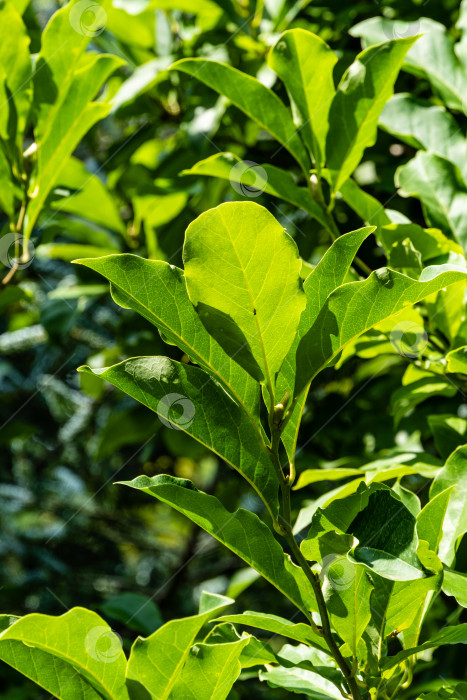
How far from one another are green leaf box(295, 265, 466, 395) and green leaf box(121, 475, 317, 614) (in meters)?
0.13

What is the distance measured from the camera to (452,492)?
0.78m

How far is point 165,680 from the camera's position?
0.64m

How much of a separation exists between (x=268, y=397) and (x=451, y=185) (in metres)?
0.55

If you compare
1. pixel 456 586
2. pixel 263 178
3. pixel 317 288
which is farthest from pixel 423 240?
pixel 456 586

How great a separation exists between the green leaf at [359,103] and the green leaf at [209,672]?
605 millimetres

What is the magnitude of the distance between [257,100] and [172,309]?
47cm

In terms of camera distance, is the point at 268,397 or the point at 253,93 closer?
the point at 268,397

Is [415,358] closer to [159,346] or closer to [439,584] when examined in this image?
[439,584]

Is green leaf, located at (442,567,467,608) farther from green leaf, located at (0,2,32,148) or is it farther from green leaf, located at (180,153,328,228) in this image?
green leaf, located at (0,2,32,148)

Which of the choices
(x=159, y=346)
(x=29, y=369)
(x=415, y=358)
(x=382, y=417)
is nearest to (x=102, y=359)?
(x=159, y=346)

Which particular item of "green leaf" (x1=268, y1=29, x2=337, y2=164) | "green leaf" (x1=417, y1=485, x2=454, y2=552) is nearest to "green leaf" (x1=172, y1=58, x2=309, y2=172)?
"green leaf" (x1=268, y1=29, x2=337, y2=164)
